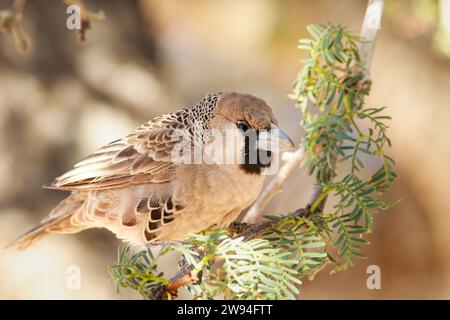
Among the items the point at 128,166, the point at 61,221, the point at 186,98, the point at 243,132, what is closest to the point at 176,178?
the point at 128,166

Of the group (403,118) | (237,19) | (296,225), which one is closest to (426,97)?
(403,118)

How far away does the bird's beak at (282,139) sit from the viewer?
71.9 inches

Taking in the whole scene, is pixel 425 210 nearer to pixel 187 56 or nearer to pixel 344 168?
pixel 344 168

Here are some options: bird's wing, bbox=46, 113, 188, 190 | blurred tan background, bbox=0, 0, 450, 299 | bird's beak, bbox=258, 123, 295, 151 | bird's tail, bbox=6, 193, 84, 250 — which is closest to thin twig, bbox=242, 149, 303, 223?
bird's beak, bbox=258, 123, 295, 151

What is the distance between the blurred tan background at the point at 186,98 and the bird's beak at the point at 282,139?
90cm

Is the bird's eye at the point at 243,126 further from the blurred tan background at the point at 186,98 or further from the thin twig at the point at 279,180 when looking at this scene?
the blurred tan background at the point at 186,98

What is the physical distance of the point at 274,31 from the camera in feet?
13.0

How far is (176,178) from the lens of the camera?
6.85ft

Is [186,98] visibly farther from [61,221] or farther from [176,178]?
[176,178]

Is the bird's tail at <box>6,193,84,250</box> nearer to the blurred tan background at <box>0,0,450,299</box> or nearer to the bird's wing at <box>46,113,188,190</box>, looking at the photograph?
the bird's wing at <box>46,113,188,190</box>

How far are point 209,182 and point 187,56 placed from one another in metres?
2.09

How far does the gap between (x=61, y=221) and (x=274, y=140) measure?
1.02m

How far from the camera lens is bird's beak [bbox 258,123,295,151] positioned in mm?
1834

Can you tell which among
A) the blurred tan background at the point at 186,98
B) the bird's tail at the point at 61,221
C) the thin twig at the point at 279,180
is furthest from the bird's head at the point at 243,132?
the blurred tan background at the point at 186,98
